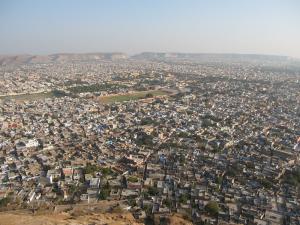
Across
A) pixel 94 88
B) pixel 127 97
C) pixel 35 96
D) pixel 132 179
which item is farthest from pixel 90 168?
pixel 94 88

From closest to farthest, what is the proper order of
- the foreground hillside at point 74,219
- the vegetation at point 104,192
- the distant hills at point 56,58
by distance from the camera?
the foreground hillside at point 74,219
the vegetation at point 104,192
the distant hills at point 56,58

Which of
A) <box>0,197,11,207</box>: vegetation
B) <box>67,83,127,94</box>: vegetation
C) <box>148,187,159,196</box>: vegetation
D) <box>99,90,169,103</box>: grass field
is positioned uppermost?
<box>67,83,127,94</box>: vegetation

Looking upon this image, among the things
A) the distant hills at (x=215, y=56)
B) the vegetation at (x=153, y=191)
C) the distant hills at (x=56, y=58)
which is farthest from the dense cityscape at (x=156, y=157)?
the distant hills at (x=215, y=56)

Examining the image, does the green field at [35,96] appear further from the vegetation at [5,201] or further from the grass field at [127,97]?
the vegetation at [5,201]

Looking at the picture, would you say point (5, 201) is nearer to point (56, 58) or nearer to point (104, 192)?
point (104, 192)

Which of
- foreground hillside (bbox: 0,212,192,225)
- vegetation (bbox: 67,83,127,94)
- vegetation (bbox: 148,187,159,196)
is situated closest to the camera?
foreground hillside (bbox: 0,212,192,225)

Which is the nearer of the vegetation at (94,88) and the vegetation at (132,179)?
the vegetation at (132,179)

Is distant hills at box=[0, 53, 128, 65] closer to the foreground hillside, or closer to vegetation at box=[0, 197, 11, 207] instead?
vegetation at box=[0, 197, 11, 207]

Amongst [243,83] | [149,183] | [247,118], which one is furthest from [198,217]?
[243,83]

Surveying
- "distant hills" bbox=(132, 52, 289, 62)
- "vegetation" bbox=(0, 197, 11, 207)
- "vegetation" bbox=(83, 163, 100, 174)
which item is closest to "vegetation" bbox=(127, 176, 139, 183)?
"vegetation" bbox=(83, 163, 100, 174)

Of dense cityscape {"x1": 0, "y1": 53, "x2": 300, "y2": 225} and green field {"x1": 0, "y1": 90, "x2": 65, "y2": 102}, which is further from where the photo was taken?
green field {"x1": 0, "y1": 90, "x2": 65, "y2": 102}
